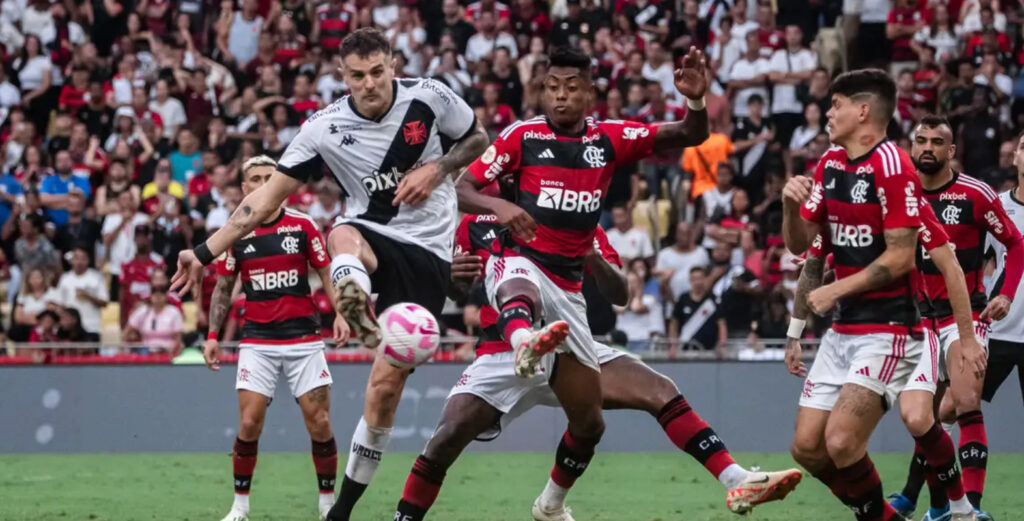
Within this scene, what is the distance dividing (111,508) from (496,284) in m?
4.38

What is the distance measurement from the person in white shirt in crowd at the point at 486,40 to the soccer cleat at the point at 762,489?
14.9 m

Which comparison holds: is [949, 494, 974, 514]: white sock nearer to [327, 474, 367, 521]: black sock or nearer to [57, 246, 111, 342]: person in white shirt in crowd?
[327, 474, 367, 521]: black sock

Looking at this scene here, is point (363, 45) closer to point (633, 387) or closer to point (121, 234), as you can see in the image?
point (633, 387)

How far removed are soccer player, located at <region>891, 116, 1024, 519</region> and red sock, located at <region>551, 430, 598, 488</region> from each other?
2.32 metres

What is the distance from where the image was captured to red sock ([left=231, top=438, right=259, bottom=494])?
1077cm

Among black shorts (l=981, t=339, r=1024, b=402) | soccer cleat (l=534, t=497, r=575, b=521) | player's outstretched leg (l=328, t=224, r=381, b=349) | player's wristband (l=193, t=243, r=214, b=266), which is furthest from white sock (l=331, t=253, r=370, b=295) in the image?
black shorts (l=981, t=339, r=1024, b=402)

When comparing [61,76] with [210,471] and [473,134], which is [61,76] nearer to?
[210,471]

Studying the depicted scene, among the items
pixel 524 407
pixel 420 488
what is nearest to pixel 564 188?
pixel 524 407

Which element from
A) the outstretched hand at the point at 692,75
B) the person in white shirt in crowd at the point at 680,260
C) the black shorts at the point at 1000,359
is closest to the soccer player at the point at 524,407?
the outstretched hand at the point at 692,75

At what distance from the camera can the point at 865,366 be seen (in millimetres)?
7977

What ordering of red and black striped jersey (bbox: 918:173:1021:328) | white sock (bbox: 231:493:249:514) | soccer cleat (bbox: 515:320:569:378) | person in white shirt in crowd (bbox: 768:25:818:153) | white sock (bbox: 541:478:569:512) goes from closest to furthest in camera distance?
soccer cleat (bbox: 515:320:569:378)
white sock (bbox: 541:478:569:512)
red and black striped jersey (bbox: 918:173:1021:328)
white sock (bbox: 231:493:249:514)
person in white shirt in crowd (bbox: 768:25:818:153)

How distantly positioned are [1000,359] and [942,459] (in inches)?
83.7

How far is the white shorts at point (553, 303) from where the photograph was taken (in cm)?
844

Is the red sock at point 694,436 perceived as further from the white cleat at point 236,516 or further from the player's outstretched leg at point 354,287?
the white cleat at point 236,516
